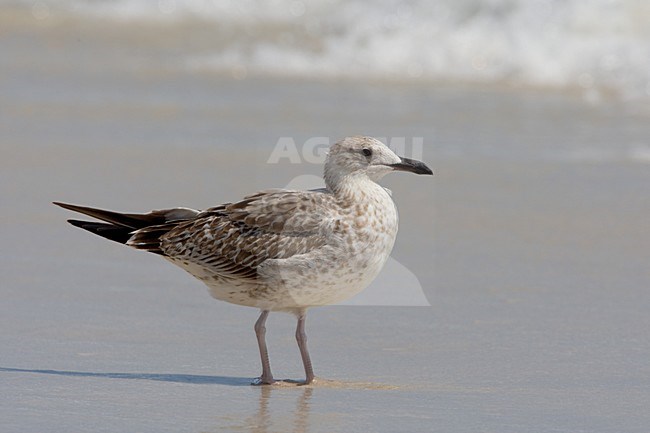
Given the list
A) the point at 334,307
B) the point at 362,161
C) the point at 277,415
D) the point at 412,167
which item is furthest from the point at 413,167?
the point at 277,415

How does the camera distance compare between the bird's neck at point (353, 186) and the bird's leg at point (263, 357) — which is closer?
the bird's leg at point (263, 357)

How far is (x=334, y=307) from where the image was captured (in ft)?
21.7

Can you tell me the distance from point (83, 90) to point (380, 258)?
7.05 meters

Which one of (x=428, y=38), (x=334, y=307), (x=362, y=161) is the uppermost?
(x=428, y=38)

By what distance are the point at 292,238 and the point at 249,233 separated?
24 cm

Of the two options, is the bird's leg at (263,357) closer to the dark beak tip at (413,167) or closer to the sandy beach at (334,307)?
the sandy beach at (334,307)

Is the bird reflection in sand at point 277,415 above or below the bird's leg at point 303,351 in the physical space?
below

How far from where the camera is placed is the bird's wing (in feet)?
17.9

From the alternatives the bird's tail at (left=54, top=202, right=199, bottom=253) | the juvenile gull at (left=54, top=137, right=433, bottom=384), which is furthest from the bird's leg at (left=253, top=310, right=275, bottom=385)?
the bird's tail at (left=54, top=202, right=199, bottom=253)

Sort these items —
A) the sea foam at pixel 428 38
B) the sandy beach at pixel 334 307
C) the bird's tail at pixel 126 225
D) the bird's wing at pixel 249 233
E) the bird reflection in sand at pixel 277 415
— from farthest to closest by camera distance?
the sea foam at pixel 428 38 < the bird's tail at pixel 126 225 < the bird's wing at pixel 249 233 < the sandy beach at pixel 334 307 < the bird reflection in sand at pixel 277 415

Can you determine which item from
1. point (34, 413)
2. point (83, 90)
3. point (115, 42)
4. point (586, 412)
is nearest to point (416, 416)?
point (586, 412)

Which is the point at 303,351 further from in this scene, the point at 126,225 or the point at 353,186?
the point at 126,225

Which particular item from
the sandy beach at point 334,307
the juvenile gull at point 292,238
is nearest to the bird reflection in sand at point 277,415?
the sandy beach at point 334,307

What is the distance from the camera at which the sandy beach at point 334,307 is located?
4.90 m
